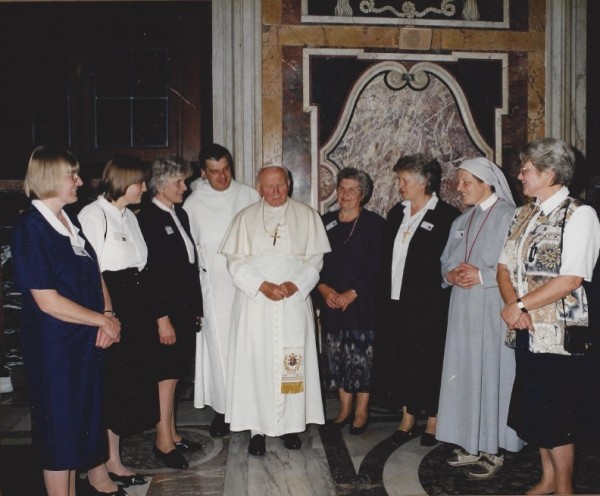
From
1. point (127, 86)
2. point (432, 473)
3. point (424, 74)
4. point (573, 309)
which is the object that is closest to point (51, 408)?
point (432, 473)

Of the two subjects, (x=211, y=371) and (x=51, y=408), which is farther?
(x=211, y=371)

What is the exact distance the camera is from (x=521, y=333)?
2963 millimetres

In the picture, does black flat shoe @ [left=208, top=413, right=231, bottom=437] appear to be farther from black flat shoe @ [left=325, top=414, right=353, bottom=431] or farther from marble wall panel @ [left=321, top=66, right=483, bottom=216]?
marble wall panel @ [left=321, top=66, right=483, bottom=216]

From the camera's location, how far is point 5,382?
5.26 meters

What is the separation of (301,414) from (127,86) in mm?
3367

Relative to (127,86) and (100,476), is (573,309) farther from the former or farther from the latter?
(127,86)

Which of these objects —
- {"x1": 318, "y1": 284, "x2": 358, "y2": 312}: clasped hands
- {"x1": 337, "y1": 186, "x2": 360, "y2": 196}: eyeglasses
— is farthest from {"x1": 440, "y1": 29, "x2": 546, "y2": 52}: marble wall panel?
{"x1": 318, "y1": 284, "x2": 358, "y2": 312}: clasped hands

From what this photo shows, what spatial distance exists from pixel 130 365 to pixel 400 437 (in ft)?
6.01

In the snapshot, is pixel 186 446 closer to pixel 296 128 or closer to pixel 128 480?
pixel 128 480

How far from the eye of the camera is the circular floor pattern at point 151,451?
11.9 ft

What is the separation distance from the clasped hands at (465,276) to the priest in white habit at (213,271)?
5.13 ft

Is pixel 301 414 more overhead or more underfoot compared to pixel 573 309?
more underfoot

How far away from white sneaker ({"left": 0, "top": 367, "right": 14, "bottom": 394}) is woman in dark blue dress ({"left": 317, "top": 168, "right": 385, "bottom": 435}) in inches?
113

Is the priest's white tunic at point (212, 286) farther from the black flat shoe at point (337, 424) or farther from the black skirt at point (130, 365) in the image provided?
the black skirt at point (130, 365)
